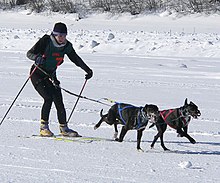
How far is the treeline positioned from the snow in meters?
2.36

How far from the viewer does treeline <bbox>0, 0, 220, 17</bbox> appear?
29.0 metres

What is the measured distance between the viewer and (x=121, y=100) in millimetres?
10977

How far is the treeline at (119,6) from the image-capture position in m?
29.0

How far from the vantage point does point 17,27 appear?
1102 inches

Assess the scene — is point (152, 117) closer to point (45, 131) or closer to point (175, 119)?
point (175, 119)

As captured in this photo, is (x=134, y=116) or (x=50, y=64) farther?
(x=50, y=64)

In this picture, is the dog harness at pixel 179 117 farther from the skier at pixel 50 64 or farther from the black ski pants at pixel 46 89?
the black ski pants at pixel 46 89

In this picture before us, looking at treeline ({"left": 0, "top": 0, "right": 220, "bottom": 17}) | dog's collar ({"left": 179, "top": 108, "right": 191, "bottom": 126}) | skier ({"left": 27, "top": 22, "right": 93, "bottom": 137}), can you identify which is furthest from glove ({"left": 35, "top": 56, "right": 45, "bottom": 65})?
treeline ({"left": 0, "top": 0, "right": 220, "bottom": 17})

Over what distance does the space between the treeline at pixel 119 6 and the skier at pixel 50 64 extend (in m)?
21.6

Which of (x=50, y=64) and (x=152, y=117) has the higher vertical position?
(x=50, y=64)

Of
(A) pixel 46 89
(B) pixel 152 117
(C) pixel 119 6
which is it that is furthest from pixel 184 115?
(C) pixel 119 6

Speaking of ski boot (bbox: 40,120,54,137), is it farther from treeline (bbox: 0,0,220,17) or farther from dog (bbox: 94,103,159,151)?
treeline (bbox: 0,0,220,17)

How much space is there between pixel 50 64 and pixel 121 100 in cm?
376

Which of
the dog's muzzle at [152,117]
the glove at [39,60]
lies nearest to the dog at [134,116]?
the dog's muzzle at [152,117]
